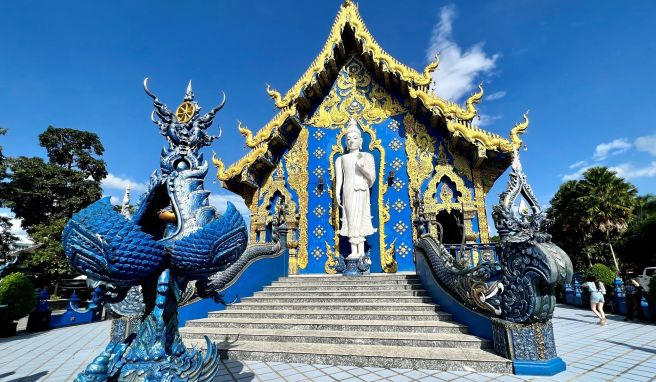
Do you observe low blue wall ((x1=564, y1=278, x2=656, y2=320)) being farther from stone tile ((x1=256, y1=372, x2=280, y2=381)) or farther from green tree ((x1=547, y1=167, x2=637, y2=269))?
green tree ((x1=547, y1=167, x2=637, y2=269))

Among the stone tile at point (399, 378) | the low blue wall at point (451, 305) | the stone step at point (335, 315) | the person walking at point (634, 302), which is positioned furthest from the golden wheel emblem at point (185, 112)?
the person walking at point (634, 302)

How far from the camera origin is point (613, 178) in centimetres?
2073

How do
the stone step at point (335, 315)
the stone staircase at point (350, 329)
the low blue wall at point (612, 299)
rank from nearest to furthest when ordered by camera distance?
the stone staircase at point (350, 329)
the stone step at point (335, 315)
the low blue wall at point (612, 299)

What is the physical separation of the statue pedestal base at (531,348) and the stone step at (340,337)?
1.51 ft

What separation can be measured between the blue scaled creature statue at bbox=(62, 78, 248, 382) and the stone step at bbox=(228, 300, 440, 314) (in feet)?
13.0

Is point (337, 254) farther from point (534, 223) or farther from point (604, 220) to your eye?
point (604, 220)

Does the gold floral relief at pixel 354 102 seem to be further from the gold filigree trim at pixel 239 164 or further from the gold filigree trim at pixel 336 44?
the gold filigree trim at pixel 239 164

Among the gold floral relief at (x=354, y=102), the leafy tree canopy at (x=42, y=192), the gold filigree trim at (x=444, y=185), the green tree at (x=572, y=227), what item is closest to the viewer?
the gold filigree trim at (x=444, y=185)

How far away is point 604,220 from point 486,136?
17231 mm

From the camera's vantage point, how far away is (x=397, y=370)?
14.0 ft

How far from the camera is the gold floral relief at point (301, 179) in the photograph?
1073cm

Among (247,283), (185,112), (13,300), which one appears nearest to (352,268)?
(247,283)

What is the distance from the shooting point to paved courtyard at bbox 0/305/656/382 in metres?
3.92

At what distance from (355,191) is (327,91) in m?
4.52
